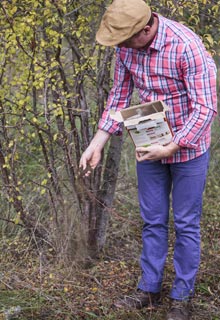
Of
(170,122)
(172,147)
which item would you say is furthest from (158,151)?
(170,122)

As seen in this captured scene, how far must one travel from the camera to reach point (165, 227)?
10.8ft

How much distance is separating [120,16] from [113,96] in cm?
58

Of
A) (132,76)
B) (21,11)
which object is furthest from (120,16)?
(21,11)

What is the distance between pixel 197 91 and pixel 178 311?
4.26 feet

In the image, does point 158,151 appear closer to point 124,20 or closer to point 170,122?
point 170,122

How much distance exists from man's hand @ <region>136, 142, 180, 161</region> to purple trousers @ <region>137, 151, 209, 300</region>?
175 millimetres

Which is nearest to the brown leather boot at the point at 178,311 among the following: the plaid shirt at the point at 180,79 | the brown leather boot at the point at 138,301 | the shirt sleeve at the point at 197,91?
the brown leather boot at the point at 138,301

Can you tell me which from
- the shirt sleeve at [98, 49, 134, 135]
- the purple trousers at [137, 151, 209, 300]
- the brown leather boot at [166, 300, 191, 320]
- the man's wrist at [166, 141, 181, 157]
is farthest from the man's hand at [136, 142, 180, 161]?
the brown leather boot at [166, 300, 191, 320]

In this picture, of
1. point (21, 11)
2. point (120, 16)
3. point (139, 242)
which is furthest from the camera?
point (139, 242)

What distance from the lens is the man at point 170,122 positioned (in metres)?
2.77

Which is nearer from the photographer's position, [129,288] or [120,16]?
[120,16]

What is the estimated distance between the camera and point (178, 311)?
3.22m

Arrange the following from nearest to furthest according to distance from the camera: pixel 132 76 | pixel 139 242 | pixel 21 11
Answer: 1. pixel 132 76
2. pixel 21 11
3. pixel 139 242

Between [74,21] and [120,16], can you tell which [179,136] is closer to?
[120,16]
